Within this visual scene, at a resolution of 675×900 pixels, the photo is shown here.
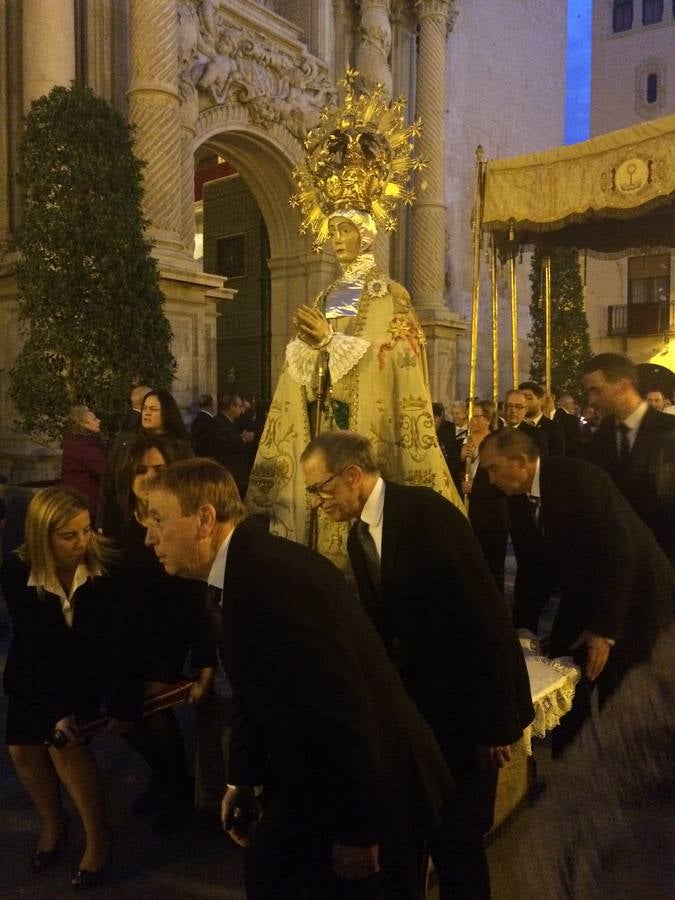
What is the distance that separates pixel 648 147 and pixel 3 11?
7.71 m

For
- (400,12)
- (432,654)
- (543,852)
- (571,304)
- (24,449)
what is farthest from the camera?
(571,304)

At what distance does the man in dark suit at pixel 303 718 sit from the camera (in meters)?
1.53

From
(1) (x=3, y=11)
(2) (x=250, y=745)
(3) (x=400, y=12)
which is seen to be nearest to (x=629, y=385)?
(2) (x=250, y=745)

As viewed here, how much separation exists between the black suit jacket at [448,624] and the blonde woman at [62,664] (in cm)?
114

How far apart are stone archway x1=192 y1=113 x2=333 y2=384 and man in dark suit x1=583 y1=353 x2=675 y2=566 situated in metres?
9.02

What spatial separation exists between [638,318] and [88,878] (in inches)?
1127

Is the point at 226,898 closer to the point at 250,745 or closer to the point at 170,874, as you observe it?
the point at 170,874

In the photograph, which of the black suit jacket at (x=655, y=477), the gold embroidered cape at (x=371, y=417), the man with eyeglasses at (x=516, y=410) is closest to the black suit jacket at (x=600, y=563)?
the black suit jacket at (x=655, y=477)

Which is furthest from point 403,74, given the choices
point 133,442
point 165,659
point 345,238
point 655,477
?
point 165,659

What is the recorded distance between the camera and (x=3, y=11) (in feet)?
30.2

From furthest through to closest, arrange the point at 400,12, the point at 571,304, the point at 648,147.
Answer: the point at 571,304, the point at 400,12, the point at 648,147

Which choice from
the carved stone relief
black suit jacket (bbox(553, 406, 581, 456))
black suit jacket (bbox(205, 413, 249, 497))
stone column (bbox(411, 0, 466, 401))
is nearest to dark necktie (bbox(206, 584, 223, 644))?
black suit jacket (bbox(205, 413, 249, 497))

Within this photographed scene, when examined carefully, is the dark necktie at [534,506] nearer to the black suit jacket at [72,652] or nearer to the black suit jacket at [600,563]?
the black suit jacket at [600,563]

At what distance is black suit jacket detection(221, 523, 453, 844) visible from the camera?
153 centimetres
